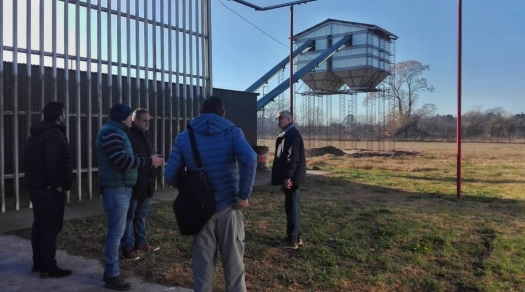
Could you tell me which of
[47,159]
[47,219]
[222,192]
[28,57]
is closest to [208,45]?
[28,57]

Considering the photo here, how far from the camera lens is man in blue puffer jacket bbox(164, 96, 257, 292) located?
10.4ft

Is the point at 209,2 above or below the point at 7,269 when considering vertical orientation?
above

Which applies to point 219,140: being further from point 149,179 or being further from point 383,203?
point 383,203

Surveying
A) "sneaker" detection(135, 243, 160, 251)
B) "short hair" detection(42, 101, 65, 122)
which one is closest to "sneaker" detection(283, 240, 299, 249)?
"sneaker" detection(135, 243, 160, 251)

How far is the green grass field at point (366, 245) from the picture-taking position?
175 inches

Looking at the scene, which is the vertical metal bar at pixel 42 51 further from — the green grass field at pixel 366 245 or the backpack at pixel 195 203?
the backpack at pixel 195 203

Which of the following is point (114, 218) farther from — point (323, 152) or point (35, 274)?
point (323, 152)

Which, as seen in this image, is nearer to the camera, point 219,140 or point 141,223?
point 219,140

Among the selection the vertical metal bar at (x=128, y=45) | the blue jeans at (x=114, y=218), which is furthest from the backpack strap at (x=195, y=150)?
the vertical metal bar at (x=128, y=45)

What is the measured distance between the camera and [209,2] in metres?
12.0

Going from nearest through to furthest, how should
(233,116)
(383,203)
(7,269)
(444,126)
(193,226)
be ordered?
(193,226) < (7,269) < (383,203) < (233,116) < (444,126)

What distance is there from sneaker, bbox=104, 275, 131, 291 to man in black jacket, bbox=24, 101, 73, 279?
687 mm

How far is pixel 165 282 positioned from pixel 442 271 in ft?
9.95

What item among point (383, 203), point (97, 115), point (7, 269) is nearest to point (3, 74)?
point (97, 115)
